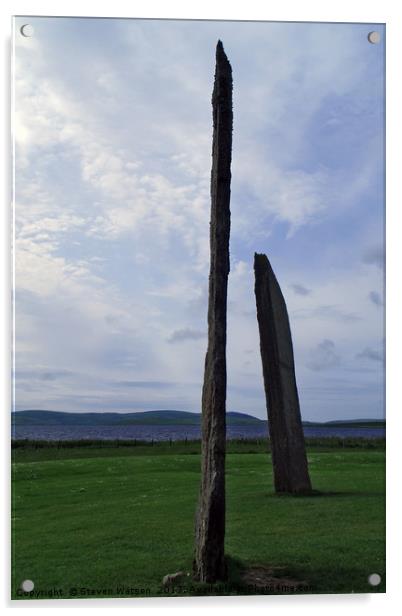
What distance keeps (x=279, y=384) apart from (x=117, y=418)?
1722 millimetres

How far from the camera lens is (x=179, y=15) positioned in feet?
17.3

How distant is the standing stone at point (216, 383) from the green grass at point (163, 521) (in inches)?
12.8

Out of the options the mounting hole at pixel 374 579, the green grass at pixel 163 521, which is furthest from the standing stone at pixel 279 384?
the mounting hole at pixel 374 579

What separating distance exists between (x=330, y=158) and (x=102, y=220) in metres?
2.14

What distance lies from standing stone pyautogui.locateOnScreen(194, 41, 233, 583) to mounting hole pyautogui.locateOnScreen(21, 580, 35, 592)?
129 centimetres

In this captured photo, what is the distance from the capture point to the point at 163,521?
17.4ft

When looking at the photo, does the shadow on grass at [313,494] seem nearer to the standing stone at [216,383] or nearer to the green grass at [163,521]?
the green grass at [163,521]

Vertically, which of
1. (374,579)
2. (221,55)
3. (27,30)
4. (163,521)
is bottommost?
(374,579)

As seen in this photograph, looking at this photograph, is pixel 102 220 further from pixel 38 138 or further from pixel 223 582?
pixel 223 582

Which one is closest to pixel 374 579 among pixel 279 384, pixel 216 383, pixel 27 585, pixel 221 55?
pixel 279 384

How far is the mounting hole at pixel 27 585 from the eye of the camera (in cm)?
477

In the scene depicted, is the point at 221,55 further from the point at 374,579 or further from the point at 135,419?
the point at 374,579

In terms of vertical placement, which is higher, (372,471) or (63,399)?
(63,399)
